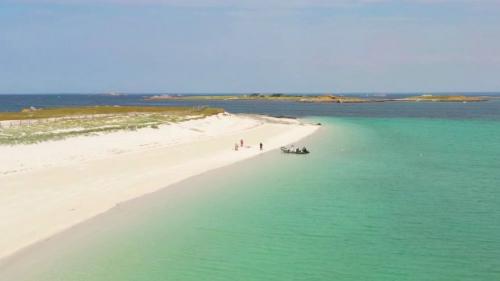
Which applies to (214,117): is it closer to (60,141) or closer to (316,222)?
(60,141)

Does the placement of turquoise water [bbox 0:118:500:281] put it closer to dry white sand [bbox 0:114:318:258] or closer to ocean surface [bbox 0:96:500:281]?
ocean surface [bbox 0:96:500:281]

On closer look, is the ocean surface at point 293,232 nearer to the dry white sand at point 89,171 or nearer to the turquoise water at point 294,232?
the turquoise water at point 294,232

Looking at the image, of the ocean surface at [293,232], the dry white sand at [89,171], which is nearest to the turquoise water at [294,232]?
the ocean surface at [293,232]

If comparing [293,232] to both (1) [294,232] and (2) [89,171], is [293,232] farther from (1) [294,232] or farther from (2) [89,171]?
(2) [89,171]

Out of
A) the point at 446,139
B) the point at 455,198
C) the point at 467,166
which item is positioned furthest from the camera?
the point at 446,139

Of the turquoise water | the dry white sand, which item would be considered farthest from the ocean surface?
the dry white sand

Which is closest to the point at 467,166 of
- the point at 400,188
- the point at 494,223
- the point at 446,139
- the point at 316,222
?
the point at 400,188
